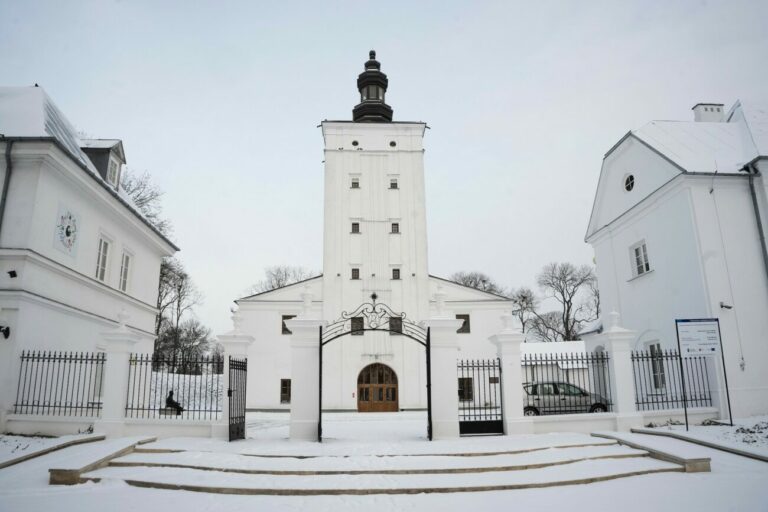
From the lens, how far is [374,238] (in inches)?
1175

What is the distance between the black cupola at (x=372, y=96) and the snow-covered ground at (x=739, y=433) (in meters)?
25.1

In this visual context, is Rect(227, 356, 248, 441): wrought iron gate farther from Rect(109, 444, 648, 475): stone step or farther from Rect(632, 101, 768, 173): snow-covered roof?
Rect(632, 101, 768, 173): snow-covered roof

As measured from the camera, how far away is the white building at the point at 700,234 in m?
14.7

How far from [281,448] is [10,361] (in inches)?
267

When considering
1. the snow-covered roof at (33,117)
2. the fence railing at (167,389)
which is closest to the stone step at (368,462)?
the fence railing at (167,389)

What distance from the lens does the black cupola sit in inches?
1308

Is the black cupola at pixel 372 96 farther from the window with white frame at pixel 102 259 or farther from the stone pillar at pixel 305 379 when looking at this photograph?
the stone pillar at pixel 305 379

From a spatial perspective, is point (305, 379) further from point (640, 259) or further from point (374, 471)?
point (640, 259)

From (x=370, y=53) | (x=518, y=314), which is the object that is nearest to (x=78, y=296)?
(x=370, y=53)

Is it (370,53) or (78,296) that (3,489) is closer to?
(78,296)

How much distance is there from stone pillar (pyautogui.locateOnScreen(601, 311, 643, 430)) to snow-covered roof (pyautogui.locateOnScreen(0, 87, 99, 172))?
47.6 feet

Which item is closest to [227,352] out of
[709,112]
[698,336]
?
[698,336]

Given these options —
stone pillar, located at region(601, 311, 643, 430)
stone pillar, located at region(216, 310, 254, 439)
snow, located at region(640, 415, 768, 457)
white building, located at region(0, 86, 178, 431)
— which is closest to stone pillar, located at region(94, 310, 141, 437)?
stone pillar, located at region(216, 310, 254, 439)

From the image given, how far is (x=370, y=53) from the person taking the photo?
35.5 meters
